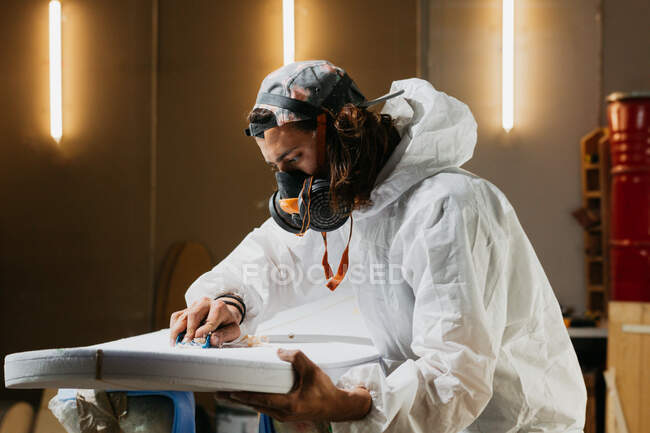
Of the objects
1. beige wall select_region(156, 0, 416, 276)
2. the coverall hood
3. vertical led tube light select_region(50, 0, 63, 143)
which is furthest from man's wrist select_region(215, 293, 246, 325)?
vertical led tube light select_region(50, 0, 63, 143)

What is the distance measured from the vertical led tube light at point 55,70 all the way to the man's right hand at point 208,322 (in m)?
2.36

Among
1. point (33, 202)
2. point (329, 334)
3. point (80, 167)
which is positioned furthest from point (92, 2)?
point (329, 334)

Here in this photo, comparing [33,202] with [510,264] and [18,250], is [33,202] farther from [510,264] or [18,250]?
[510,264]

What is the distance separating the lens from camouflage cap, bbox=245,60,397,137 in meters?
1.24

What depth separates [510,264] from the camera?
1176mm

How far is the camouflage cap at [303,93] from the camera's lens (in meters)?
1.24

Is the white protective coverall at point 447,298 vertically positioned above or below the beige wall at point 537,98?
below

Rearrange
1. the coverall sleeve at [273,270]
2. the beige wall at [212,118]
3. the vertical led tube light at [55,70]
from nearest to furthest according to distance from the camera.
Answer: the coverall sleeve at [273,270] → the vertical led tube light at [55,70] → the beige wall at [212,118]

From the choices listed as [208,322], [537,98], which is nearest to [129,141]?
[537,98]

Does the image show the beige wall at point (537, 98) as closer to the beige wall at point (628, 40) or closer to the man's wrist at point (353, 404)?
the beige wall at point (628, 40)

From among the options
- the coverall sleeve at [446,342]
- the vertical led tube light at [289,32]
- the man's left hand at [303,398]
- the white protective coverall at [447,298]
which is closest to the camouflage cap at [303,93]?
the white protective coverall at [447,298]

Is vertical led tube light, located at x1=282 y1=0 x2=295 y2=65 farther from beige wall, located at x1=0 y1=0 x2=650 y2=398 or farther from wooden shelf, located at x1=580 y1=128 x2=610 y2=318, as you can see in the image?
wooden shelf, located at x1=580 y1=128 x2=610 y2=318

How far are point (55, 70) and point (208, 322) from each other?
2.52 metres

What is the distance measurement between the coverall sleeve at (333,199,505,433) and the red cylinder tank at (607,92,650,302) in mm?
2165
